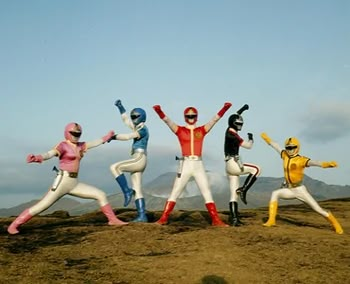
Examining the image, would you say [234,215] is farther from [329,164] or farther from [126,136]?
[126,136]

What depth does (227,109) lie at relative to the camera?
10492mm

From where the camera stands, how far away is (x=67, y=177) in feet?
30.5

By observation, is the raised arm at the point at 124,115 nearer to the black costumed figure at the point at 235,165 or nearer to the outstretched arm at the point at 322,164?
the black costumed figure at the point at 235,165

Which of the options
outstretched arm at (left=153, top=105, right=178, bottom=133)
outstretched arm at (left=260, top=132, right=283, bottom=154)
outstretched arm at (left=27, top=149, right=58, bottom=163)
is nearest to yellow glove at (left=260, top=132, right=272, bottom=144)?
outstretched arm at (left=260, top=132, right=283, bottom=154)

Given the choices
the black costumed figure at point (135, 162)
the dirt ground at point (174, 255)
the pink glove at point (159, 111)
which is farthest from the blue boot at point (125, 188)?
the pink glove at point (159, 111)

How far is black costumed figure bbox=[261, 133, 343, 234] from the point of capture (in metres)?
10.1

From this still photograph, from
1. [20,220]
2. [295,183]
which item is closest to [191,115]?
[295,183]

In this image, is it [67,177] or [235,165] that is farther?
[235,165]

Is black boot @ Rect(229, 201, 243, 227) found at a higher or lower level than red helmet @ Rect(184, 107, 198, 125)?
lower

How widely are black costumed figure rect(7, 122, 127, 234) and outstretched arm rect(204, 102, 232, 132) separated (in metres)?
2.45

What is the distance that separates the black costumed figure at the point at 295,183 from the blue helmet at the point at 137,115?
Answer: 3.25m

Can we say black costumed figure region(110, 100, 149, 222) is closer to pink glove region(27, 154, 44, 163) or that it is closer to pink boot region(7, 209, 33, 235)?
pink glove region(27, 154, 44, 163)

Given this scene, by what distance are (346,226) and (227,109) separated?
4.95m

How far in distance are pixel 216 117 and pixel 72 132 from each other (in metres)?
3.13
